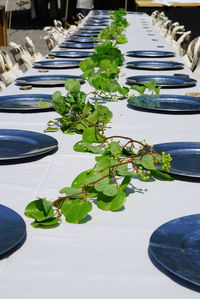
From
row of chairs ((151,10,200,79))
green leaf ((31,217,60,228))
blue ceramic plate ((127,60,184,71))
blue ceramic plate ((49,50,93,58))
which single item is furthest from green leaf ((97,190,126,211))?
row of chairs ((151,10,200,79))

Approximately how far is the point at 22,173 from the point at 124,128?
2.28 ft

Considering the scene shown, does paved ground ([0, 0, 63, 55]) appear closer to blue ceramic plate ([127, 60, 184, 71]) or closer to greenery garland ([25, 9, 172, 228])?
blue ceramic plate ([127, 60, 184, 71])

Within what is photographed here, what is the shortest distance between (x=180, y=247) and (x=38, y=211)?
31 centimetres

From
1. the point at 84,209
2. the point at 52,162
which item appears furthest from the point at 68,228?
the point at 52,162

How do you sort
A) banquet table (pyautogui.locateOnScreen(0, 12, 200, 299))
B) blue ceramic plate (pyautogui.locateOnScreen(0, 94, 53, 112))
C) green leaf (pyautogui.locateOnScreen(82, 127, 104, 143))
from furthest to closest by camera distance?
blue ceramic plate (pyautogui.locateOnScreen(0, 94, 53, 112)) → green leaf (pyautogui.locateOnScreen(82, 127, 104, 143)) → banquet table (pyautogui.locateOnScreen(0, 12, 200, 299))

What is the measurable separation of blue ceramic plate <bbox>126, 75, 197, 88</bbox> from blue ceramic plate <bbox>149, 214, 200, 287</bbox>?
1.93 metres

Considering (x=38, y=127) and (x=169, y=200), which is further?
(x=38, y=127)

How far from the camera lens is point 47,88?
10.5 feet

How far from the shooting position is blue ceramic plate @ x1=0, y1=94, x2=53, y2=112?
2471 mm

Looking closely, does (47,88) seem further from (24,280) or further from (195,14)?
(195,14)

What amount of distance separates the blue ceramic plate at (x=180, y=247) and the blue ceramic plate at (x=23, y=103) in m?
1.35

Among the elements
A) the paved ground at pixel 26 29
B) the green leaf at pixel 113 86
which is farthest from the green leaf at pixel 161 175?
the paved ground at pixel 26 29

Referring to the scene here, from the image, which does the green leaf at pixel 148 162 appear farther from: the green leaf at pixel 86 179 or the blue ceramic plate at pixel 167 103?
the blue ceramic plate at pixel 167 103

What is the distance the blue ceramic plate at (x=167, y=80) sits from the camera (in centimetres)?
315
